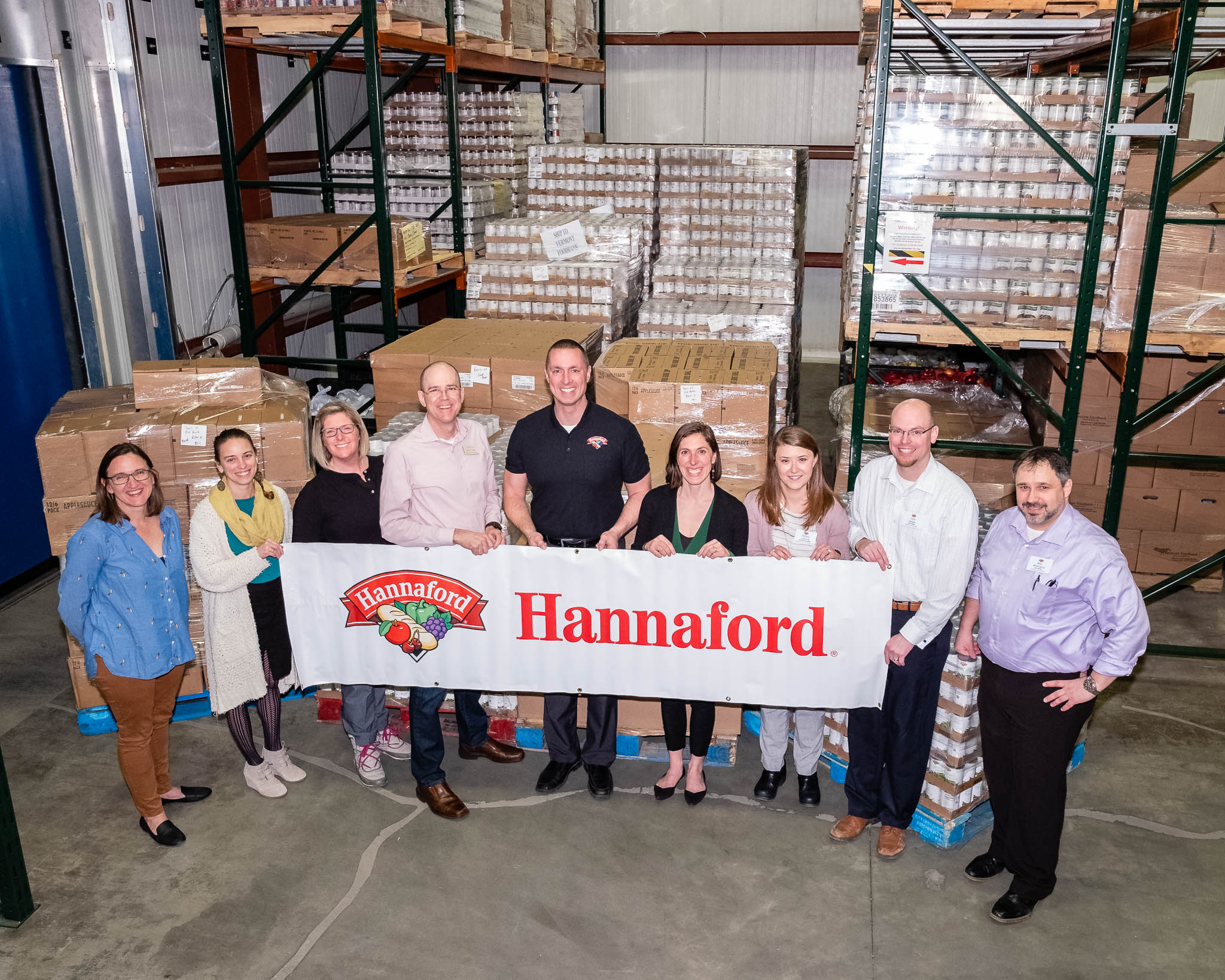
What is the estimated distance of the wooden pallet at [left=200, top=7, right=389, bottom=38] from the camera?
8.85 m

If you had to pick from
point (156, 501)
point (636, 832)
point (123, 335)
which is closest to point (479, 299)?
point (123, 335)

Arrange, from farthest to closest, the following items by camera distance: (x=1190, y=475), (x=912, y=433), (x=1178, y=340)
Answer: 1. (x=1190, y=475)
2. (x=1178, y=340)
3. (x=912, y=433)

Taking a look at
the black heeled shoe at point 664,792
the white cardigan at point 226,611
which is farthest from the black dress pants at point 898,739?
the white cardigan at point 226,611

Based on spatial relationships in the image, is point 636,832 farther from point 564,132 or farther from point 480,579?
point 564,132

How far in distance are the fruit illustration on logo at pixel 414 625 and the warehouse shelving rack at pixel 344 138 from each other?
15.5ft

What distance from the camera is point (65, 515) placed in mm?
6477

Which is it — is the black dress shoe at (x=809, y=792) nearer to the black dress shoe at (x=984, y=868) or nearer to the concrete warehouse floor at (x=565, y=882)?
the concrete warehouse floor at (x=565, y=882)

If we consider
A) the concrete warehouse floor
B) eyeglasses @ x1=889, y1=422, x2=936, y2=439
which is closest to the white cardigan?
the concrete warehouse floor

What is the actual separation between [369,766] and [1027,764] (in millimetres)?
3764

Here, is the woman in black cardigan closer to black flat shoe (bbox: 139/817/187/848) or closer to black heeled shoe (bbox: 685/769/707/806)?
black heeled shoe (bbox: 685/769/707/806)

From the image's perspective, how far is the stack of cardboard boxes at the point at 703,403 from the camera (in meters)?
6.68

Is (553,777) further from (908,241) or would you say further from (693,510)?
(908,241)

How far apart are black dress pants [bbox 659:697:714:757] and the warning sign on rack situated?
3.25 meters

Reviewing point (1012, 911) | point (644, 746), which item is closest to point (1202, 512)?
point (1012, 911)
